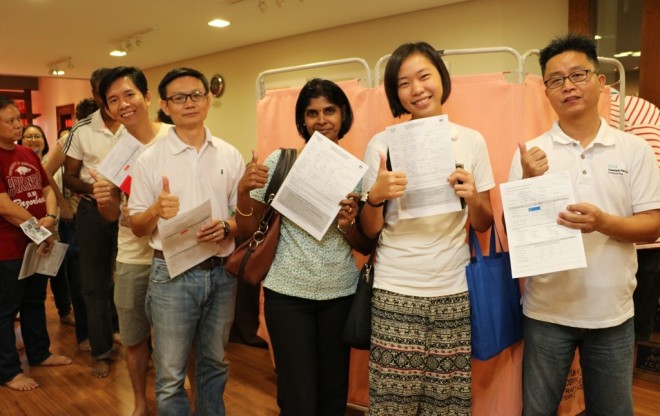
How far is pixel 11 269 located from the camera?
3082mm

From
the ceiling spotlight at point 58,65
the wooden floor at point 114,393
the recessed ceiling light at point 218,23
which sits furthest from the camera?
the ceiling spotlight at point 58,65

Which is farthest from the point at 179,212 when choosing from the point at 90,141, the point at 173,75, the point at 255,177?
the point at 90,141

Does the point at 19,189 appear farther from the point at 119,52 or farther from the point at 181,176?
the point at 119,52

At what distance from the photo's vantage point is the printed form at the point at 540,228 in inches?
59.4

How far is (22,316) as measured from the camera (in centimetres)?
341

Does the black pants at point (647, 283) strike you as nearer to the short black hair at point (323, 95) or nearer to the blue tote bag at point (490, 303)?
the blue tote bag at point (490, 303)

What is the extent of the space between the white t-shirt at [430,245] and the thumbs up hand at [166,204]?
2.26 ft

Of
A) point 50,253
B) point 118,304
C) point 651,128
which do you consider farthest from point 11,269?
point 651,128

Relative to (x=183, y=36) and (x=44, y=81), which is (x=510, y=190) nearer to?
(x=183, y=36)

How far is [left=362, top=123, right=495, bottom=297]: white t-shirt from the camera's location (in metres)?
1.67

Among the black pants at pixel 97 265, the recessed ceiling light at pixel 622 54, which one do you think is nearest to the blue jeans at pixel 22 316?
the black pants at pixel 97 265

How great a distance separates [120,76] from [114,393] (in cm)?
194

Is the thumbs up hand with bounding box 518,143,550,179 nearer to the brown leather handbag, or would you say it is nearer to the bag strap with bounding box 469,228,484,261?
the bag strap with bounding box 469,228,484,261

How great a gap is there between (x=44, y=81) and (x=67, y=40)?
5.92 metres
